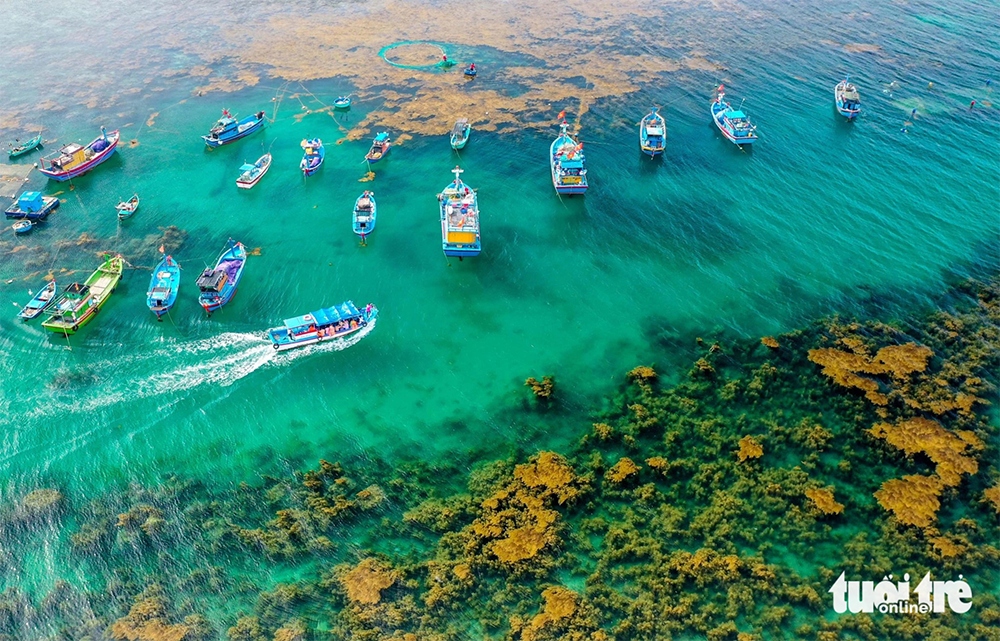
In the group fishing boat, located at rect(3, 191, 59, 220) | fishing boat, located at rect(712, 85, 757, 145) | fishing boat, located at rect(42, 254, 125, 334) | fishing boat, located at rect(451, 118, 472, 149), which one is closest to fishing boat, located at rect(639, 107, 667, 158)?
fishing boat, located at rect(712, 85, 757, 145)

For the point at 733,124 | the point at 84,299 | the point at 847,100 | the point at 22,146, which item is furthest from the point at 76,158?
the point at 847,100

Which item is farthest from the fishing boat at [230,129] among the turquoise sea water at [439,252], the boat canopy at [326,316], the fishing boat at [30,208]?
the boat canopy at [326,316]

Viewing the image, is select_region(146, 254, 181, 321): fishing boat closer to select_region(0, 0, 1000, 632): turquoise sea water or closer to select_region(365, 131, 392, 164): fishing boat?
select_region(0, 0, 1000, 632): turquoise sea water

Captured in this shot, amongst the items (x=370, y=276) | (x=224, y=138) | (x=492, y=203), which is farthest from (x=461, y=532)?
(x=224, y=138)

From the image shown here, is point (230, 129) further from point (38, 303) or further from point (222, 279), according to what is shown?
point (38, 303)

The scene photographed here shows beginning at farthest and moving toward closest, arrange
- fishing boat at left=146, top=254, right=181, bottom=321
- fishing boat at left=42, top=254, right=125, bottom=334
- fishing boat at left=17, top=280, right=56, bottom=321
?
fishing boat at left=146, top=254, right=181, bottom=321
fishing boat at left=17, top=280, right=56, bottom=321
fishing boat at left=42, top=254, right=125, bottom=334

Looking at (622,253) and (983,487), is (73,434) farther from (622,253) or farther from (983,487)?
(983,487)

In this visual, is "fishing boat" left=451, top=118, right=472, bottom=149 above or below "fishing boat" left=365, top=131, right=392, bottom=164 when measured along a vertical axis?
above

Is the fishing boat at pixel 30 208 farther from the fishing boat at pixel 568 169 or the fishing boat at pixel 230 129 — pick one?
the fishing boat at pixel 568 169
